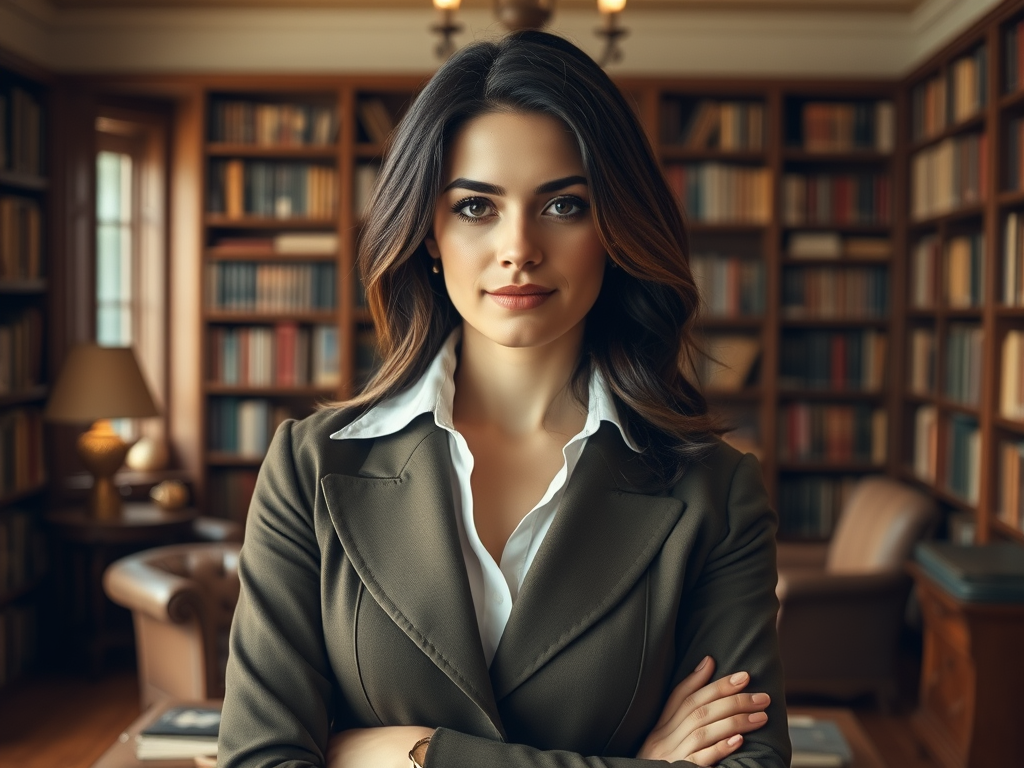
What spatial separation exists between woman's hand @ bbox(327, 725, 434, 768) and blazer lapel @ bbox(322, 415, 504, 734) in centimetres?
10

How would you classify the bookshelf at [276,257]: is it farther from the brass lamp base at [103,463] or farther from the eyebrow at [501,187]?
the eyebrow at [501,187]

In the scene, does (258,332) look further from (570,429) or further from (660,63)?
(570,429)

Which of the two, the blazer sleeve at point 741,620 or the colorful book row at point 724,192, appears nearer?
the blazer sleeve at point 741,620

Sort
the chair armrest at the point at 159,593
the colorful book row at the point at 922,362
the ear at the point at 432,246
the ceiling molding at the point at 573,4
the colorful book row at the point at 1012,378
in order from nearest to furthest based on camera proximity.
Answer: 1. the ear at the point at 432,246
2. the chair armrest at the point at 159,593
3. the colorful book row at the point at 1012,378
4. the colorful book row at the point at 922,362
5. the ceiling molding at the point at 573,4

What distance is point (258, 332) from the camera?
5.34 meters

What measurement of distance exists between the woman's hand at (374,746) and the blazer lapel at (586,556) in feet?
0.40

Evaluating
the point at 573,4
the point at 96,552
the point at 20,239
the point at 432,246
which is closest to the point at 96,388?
the point at 96,552

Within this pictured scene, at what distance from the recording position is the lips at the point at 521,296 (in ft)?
4.18

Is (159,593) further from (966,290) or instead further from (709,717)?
(966,290)

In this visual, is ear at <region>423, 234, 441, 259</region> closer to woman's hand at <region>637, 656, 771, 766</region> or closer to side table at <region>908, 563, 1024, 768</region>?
woman's hand at <region>637, 656, 771, 766</region>

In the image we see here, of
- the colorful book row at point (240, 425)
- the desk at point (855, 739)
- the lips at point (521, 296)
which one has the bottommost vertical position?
the desk at point (855, 739)

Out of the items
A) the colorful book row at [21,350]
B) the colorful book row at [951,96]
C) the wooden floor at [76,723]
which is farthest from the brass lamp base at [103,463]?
the colorful book row at [951,96]

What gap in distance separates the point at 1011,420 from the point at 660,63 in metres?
2.50

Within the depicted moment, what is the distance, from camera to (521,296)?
50.3 inches
